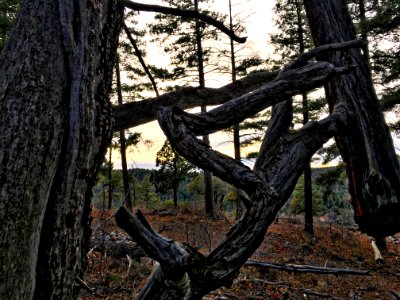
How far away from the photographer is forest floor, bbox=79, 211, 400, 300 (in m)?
6.60

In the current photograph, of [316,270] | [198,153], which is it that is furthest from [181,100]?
[316,270]

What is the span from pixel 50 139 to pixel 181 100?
1516 millimetres

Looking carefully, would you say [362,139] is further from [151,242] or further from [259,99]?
[151,242]

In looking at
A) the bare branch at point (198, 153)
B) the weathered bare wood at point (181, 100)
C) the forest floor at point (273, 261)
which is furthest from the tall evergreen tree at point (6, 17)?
the bare branch at point (198, 153)

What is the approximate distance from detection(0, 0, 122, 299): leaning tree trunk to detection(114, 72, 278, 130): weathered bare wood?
89 centimetres

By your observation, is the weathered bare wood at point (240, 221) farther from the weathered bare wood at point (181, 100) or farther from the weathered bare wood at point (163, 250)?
the weathered bare wood at point (181, 100)

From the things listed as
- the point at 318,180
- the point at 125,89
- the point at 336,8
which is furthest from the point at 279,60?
the point at 336,8

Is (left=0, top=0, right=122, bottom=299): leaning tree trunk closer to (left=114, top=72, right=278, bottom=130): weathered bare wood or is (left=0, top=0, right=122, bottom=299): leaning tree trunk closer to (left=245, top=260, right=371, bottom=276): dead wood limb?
(left=114, top=72, right=278, bottom=130): weathered bare wood

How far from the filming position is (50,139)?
50.4 inches

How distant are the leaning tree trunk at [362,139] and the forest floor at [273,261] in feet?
2.16

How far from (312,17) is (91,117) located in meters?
2.55

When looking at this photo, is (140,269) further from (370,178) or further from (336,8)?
(336,8)

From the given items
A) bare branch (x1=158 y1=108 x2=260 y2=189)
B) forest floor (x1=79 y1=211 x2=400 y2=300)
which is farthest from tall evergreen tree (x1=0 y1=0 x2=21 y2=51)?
bare branch (x1=158 y1=108 x2=260 y2=189)

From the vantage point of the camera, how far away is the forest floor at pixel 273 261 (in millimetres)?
6602
